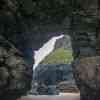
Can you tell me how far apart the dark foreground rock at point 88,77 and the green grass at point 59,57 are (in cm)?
9

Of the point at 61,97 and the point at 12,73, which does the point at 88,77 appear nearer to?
the point at 61,97

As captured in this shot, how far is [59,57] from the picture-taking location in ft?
7.61

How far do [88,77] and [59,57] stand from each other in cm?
28

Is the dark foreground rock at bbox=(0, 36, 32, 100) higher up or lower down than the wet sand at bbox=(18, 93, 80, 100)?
higher up

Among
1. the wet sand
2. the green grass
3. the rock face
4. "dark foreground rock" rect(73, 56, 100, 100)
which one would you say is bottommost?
the wet sand

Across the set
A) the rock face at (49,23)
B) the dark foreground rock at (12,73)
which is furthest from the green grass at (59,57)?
the dark foreground rock at (12,73)

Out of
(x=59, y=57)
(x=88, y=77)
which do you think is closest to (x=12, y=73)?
(x=59, y=57)

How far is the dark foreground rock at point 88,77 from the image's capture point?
2236mm

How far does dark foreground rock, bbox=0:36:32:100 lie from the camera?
2250 mm

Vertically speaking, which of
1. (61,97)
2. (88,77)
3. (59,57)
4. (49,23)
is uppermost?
(49,23)

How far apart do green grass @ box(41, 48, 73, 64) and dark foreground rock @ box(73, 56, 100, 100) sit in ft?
0.29

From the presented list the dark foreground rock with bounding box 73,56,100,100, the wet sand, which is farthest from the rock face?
the wet sand

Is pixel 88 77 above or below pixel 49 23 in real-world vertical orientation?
below

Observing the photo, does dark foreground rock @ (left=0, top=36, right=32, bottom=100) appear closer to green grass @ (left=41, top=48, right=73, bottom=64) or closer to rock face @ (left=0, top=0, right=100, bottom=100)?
rock face @ (left=0, top=0, right=100, bottom=100)
